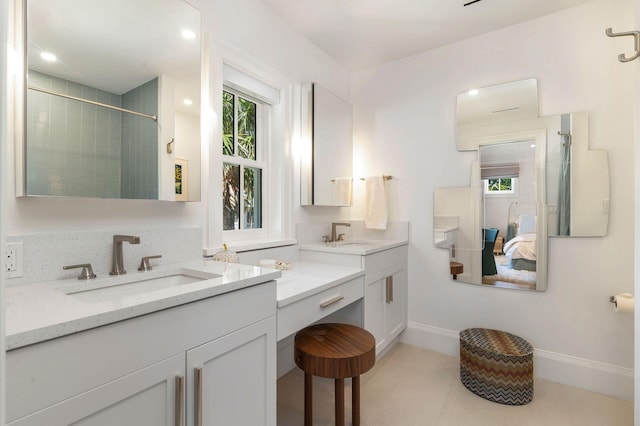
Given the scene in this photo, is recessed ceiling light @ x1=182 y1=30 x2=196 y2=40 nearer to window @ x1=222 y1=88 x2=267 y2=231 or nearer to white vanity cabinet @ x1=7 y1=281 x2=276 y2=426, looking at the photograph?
window @ x1=222 y1=88 x2=267 y2=231

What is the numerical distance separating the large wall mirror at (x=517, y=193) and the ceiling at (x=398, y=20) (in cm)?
47

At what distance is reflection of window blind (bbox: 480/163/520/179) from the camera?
2216 mm

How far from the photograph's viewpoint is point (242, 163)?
212 centimetres

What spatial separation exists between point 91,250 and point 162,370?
649 mm

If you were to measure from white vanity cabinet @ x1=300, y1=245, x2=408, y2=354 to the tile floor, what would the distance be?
0.30 metres

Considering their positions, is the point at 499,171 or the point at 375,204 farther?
the point at 375,204

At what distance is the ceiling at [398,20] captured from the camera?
2047 millimetres

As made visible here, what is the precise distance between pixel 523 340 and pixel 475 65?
2.07 m

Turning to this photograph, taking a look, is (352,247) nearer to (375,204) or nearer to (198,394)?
(375,204)

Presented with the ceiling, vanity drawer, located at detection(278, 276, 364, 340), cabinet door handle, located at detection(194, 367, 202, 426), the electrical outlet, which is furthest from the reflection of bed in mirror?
the electrical outlet

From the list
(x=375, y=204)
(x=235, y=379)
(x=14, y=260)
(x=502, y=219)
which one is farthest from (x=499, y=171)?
(x=14, y=260)

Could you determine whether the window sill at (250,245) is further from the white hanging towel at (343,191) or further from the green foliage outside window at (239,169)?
the white hanging towel at (343,191)

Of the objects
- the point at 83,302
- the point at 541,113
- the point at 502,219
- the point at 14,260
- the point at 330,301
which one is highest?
the point at 541,113

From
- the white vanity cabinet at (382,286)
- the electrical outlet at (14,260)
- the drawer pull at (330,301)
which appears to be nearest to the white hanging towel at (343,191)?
the white vanity cabinet at (382,286)
